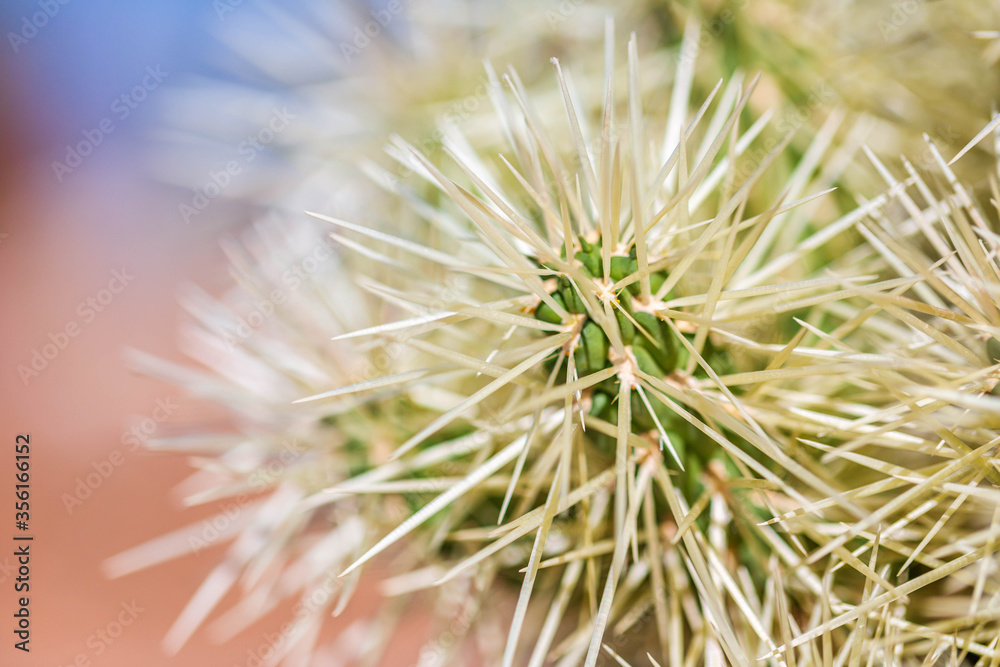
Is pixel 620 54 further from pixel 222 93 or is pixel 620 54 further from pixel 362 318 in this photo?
pixel 222 93

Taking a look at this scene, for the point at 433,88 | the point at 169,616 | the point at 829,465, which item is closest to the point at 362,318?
the point at 433,88

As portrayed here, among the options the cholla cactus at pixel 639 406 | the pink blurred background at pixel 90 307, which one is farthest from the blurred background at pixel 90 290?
the cholla cactus at pixel 639 406

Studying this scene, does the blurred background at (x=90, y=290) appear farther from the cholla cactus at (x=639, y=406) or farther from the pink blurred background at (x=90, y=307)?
the cholla cactus at (x=639, y=406)

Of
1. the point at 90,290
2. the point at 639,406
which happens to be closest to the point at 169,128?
the point at 90,290

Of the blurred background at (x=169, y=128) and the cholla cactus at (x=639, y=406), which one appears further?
the blurred background at (x=169, y=128)

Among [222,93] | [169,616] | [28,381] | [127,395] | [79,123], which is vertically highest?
[222,93]
